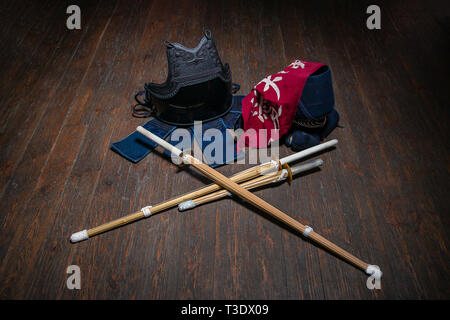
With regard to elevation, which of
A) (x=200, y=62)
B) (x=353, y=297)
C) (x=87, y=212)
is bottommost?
(x=353, y=297)

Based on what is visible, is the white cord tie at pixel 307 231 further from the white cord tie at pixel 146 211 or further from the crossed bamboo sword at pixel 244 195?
the white cord tie at pixel 146 211

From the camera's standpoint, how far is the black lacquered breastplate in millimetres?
1542

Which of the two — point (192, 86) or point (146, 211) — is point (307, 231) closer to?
point (146, 211)

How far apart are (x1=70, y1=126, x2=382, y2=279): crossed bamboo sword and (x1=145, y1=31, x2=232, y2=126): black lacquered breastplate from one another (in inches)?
9.3

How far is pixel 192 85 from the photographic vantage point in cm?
155

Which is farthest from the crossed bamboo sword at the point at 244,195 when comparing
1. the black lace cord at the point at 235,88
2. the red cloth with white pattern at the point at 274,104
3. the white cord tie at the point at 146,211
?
the black lace cord at the point at 235,88

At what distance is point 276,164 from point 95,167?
92cm

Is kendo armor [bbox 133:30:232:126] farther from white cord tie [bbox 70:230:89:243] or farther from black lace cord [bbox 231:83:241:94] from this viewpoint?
white cord tie [bbox 70:230:89:243]

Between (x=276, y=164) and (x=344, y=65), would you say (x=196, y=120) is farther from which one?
(x=344, y=65)

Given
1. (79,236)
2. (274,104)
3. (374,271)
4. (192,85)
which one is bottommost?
(374,271)

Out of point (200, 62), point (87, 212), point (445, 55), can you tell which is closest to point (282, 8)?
point (445, 55)

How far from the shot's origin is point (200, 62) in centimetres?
156

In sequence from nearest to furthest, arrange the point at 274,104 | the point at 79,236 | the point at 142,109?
the point at 79,236 → the point at 274,104 → the point at 142,109

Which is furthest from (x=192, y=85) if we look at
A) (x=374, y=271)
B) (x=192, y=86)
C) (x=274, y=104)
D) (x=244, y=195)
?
(x=374, y=271)
